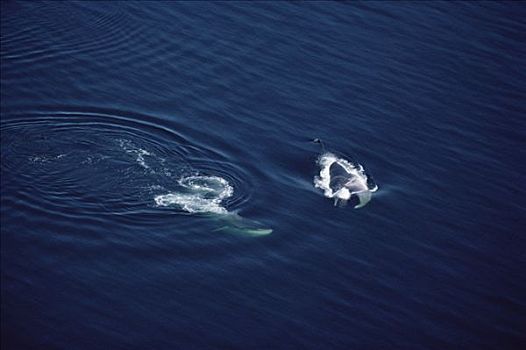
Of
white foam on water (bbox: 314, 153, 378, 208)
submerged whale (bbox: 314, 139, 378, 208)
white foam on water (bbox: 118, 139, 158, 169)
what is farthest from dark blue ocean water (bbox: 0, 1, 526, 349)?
submerged whale (bbox: 314, 139, 378, 208)

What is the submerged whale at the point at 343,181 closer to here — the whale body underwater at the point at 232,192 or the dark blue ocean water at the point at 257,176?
the whale body underwater at the point at 232,192

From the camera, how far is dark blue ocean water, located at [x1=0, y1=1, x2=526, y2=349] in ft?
205

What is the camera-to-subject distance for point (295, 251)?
68875mm

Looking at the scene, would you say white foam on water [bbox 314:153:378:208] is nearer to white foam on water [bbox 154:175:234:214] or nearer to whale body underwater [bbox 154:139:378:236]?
whale body underwater [bbox 154:139:378:236]

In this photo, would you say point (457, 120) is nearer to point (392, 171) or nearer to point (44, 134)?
point (392, 171)

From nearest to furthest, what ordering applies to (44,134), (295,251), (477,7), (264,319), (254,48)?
(264,319), (295,251), (44,134), (254,48), (477,7)

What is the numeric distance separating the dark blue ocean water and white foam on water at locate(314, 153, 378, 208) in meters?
1.13

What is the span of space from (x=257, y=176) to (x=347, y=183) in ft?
29.8

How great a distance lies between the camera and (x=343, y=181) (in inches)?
3034

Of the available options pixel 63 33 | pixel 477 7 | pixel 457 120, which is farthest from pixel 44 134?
pixel 477 7

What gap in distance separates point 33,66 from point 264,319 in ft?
137

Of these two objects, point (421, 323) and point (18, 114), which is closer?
point (421, 323)

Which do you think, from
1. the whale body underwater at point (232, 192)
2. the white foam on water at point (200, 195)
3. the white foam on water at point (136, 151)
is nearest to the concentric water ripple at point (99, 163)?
the white foam on water at point (136, 151)

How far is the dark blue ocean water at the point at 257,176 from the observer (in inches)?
2459
